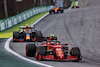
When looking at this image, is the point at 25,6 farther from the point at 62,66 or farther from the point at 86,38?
the point at 62,66

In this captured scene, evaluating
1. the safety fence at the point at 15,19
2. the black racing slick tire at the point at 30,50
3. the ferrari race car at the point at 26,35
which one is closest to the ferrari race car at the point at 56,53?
the black racing slick tire at the point at 30,50

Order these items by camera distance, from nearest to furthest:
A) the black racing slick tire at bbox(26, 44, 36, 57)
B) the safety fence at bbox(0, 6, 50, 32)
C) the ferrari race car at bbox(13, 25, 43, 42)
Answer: the black racing slick tire at bbox(26, 44, 36, 57), the ferrari race car at bbox(13, 25, 43, 42), the safety fence at bbox(0, 6, 50, 32)

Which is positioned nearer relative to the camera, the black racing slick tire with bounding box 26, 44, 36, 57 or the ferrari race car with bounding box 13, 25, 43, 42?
the black racing slick tire with bounding box 26, 44, 36, 57

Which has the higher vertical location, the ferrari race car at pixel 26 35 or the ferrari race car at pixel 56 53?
the ferrari race car at pixel 56 53

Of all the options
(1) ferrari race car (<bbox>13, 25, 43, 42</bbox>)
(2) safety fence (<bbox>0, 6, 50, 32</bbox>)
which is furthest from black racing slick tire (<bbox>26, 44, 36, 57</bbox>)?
(2) safety fence (<bbox>0, 6, 50, 32</bbox>)

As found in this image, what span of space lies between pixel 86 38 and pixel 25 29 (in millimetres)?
5093

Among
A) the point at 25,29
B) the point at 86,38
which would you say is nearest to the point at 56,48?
the point at 86,38

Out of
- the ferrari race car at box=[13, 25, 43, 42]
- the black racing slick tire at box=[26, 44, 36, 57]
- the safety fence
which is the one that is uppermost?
the black racing slick tire at box=[26, 44, 36, 57]

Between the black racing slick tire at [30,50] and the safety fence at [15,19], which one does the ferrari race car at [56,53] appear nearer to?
the black racing slick tire at [30,50]

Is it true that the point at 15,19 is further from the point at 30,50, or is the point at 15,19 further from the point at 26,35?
the point at 30,50

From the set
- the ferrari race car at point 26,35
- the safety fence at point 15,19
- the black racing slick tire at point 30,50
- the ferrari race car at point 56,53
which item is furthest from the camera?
the safety fence at point 15,19

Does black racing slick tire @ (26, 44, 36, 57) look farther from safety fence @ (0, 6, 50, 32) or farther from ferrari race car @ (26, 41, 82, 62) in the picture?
safety fence @ (0, 6, 50, 32)

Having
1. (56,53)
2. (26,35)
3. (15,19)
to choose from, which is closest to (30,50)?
(56,53)

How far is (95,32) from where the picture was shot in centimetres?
2127
